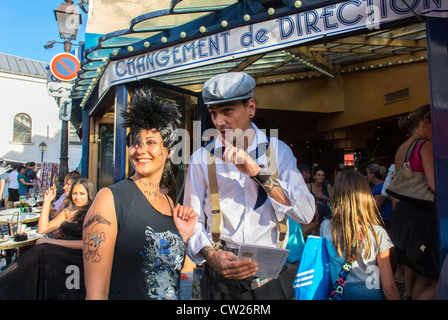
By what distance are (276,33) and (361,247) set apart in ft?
6.81

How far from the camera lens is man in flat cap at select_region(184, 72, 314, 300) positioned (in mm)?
1569

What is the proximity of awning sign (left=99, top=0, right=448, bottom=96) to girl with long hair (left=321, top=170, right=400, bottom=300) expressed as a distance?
142cm

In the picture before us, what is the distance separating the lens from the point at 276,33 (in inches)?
120

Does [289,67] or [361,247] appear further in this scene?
[289,67]

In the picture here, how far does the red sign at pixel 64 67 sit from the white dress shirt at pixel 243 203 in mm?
6626

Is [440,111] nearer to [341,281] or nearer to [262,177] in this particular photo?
[341,281]

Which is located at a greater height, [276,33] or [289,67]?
[289,67]

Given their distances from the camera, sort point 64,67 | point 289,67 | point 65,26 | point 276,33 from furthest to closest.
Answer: point 65,26, point 64,67, point 289,67, point 276,33

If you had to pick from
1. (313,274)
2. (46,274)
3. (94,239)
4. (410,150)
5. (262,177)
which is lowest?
(46,274)

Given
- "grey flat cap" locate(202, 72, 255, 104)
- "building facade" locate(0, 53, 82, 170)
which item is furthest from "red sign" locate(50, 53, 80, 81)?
"building facade" locate(0, 53, 82, 170)

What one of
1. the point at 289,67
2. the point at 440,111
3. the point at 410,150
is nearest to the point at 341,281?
the point at 410,150

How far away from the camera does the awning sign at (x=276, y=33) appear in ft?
8.31

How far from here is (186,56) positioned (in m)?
3.67
